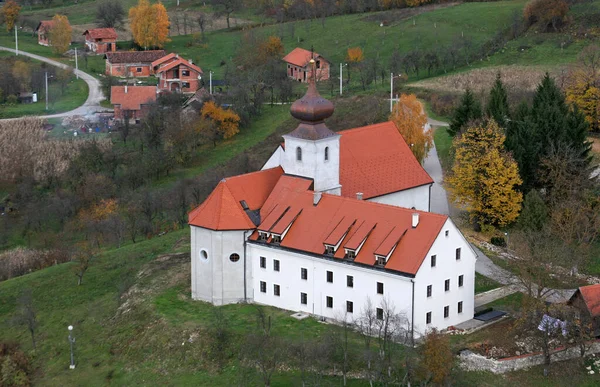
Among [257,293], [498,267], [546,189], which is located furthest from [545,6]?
[257,293]

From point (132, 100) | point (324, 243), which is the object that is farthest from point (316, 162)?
point (132, 100)

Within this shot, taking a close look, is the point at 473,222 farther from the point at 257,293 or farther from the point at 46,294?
the point at 46,294

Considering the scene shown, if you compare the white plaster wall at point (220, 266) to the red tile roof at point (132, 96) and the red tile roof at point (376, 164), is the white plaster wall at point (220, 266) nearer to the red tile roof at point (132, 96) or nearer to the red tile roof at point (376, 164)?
the red tile roof at point (376, 164)

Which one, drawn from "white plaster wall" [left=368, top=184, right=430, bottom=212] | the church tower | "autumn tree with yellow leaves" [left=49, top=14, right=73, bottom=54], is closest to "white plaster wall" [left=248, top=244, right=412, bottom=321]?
the church tower

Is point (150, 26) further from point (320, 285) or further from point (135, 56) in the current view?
point (320, 285)

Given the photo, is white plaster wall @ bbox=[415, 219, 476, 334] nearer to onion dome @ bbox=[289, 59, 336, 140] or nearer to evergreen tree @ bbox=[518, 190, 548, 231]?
onion dome @ bbox=[289, 59, 336, 140]

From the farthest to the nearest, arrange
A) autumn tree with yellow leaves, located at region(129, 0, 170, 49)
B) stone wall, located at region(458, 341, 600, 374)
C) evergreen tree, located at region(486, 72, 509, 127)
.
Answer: autumn tree with yellow leaves, located at region(129, 0, 170, 49) < evergreen tree, located at region(486, 72, 509, 127) < stone wall, located at region(458, 341, 600, 374)

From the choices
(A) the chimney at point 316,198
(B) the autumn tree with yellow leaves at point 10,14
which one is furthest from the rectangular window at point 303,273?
(B) the autumn tree with yellow leaves at point 10,14

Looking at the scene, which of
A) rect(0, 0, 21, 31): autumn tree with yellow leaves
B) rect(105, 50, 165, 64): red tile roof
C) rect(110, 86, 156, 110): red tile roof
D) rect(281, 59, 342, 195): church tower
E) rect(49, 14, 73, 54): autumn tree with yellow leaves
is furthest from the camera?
rect(0, 0, 21, 31): autumn tree with yellow leaves
